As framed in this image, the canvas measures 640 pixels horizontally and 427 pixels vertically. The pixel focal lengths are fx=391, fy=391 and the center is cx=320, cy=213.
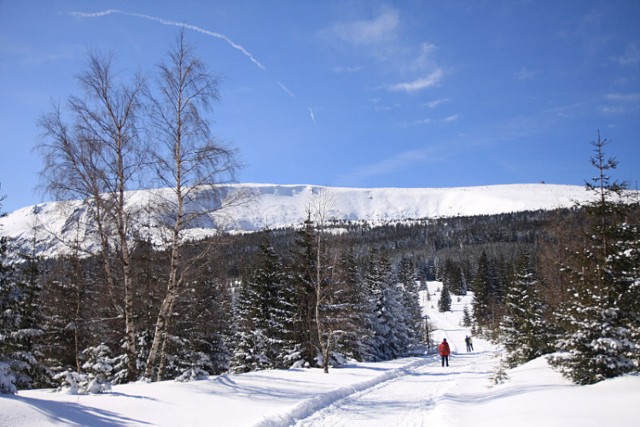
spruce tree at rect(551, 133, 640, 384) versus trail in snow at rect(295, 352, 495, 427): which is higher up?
spruce tree at rect(551, 133, 640, 384)

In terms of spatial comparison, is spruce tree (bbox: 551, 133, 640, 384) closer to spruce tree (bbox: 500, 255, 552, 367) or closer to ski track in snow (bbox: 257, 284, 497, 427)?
ski track in snow (bbox: 257, 284, 497, 427)

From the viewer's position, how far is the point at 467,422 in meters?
8.30

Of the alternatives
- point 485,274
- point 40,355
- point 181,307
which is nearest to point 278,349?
point 181,307

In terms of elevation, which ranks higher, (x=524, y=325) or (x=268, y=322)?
(x=524, y=325)

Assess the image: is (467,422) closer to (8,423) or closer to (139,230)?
(8,423)

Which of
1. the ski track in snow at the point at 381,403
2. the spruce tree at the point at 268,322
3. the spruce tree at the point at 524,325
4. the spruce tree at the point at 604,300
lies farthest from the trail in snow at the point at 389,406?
the spruce tree at the point at 268,322

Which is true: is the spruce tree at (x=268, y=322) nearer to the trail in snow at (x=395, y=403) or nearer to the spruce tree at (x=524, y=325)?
the trail in snow at (x=395, y=403)

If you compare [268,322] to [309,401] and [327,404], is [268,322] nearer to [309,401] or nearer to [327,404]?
[327,404]

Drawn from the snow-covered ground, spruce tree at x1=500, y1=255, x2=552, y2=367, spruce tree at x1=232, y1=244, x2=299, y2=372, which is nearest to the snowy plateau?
the snow-covered ground

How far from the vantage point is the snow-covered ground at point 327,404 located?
6750 millimetres

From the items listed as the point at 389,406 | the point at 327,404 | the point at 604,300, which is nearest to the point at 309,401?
the point at 327,404

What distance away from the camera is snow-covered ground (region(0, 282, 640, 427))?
22.1ft

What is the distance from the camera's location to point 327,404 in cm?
1088

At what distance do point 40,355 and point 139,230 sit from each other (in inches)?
488
